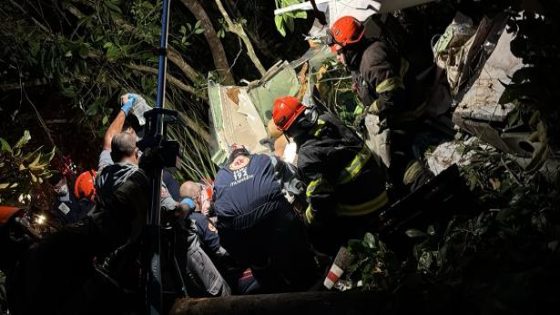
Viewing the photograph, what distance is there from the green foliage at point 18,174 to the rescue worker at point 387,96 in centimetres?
366

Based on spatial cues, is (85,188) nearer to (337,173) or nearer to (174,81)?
(174,81)

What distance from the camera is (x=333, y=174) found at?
5.62 meters

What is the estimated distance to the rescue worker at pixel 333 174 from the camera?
5.60 meters

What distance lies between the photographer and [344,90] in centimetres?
718

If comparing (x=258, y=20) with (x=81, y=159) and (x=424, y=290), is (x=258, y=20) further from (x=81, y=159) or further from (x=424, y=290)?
(x=424, y=290)

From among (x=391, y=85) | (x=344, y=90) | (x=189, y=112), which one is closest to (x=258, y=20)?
(x=189, y=112)

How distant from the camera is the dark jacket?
5590mm

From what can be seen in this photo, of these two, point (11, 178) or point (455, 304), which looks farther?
point (11, 178)

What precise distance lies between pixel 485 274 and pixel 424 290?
0.26 meters

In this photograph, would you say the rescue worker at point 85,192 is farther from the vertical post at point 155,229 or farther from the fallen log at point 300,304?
the fallen log at point 300,304

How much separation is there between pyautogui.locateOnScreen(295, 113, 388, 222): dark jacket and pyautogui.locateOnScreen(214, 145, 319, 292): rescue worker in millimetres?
261

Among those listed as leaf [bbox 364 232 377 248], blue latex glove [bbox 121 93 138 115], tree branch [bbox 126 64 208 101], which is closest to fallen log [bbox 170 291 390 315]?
leaf [bbox 364 232 377 248]

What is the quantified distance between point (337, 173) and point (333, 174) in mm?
36

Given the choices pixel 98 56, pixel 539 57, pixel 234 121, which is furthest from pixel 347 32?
pixel 98 56
